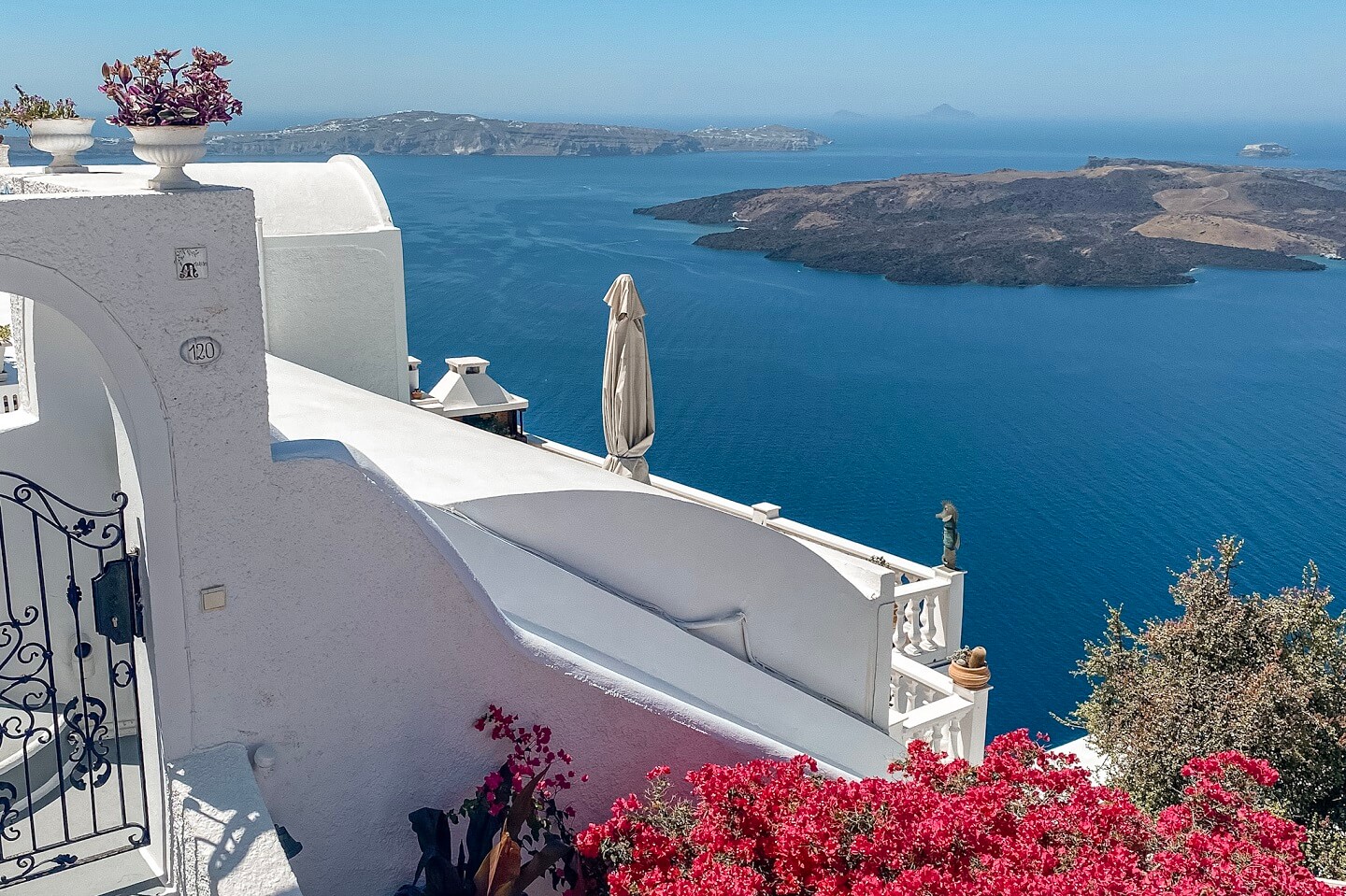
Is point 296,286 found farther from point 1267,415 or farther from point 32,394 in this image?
point 1267,415

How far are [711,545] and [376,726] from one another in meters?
3.11

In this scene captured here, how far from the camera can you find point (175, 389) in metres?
3.82

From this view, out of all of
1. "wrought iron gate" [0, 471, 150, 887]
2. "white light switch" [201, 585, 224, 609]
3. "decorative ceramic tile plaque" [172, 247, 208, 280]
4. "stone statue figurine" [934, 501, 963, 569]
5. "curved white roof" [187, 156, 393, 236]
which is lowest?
"stone statue figurine" [934, 501, 963, 569]

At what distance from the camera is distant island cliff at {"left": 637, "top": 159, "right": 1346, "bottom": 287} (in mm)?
85000

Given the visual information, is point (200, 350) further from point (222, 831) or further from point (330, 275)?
point (330, 275)

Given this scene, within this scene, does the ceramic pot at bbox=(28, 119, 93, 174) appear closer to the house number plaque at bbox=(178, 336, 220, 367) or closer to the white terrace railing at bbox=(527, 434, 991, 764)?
the house number plaque at bbox=(178, 336, 220, 367)

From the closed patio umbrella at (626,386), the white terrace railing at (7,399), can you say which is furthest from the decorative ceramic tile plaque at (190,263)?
the white terrace railing at (7,399)

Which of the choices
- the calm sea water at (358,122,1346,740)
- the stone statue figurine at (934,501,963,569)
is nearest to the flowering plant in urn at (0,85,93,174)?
the stone statue figurine at (934,501,963,569)

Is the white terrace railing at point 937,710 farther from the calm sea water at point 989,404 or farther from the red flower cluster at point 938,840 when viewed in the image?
the calm sea water at point 989,404

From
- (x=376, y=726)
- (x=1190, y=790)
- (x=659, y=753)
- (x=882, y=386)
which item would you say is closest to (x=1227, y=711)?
(x=1190, y=790)

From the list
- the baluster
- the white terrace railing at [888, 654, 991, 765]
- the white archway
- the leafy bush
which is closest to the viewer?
the white archway

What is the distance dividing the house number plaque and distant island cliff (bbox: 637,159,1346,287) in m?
81.4

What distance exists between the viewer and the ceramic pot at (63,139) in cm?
620

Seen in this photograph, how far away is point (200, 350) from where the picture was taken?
3.81 meters
